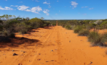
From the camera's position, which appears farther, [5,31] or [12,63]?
[5,31]

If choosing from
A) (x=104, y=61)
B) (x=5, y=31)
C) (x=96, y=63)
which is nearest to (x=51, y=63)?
(x=96, y=63)

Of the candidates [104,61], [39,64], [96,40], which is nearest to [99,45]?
[96,40]

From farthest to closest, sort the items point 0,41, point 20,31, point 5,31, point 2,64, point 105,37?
point 20,31 → point 5,31 → point 0,41 → point 105,37 → point 2,64

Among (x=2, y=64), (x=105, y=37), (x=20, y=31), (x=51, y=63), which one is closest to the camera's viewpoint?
(x=2, y=64)

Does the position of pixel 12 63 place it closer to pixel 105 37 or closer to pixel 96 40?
pixel 96 40

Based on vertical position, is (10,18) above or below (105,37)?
above

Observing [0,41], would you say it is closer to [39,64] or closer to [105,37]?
[39,64]

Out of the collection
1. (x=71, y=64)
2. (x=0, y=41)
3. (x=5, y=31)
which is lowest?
(x=71, y=64)

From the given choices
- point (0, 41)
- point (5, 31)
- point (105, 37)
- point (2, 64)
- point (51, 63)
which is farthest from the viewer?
point (5, 31)

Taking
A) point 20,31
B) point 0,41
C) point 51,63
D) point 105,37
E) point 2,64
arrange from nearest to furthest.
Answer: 1. point 2,64
2. point 51,63
3. point 105,37
4. point 0,41
5. point 20,31
